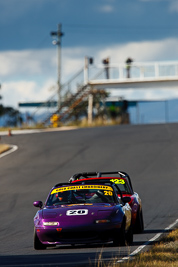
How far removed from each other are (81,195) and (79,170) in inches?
719

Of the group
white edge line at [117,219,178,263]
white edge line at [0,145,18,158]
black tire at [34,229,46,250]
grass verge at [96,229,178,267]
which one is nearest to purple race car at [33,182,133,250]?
black tire at [34,229,46,250]

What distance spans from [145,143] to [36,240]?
27.0m

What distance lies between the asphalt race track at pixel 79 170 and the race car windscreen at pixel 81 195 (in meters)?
0.87

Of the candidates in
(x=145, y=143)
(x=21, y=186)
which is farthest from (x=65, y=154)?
(x=21, y=186)

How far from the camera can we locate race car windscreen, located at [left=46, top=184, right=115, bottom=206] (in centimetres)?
1296

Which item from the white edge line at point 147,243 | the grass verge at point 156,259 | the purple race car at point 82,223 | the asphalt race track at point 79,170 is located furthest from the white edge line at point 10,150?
the grass verge at point 156,259

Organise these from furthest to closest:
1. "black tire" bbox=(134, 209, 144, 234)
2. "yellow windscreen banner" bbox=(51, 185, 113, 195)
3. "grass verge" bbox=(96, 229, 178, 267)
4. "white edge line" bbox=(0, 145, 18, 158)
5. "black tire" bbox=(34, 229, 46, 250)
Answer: "white edge line" bbox=(0, 145, 18, 158)
"black tire" bbox=(134, 209, 144, 234)
"yellow windscreen banner" bbox=(51, 185, 113, 195)
"black tire" bbox=(34, 229, 46, 250)
"grass verge" bbox=(96, 229, 178, 267)

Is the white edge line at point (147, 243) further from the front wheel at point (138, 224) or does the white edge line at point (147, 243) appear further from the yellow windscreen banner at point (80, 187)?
the yellow windscreen banner at point (80, 187)

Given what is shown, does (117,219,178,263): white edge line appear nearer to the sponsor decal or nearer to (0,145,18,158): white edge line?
the sponsor decal

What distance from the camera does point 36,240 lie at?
40.4 feet

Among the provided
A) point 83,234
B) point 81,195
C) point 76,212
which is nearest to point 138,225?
point 81,195

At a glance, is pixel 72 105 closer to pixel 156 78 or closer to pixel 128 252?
pixel 156 78

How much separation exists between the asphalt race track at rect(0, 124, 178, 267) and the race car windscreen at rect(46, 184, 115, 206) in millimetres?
874

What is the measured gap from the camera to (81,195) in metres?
13.3
